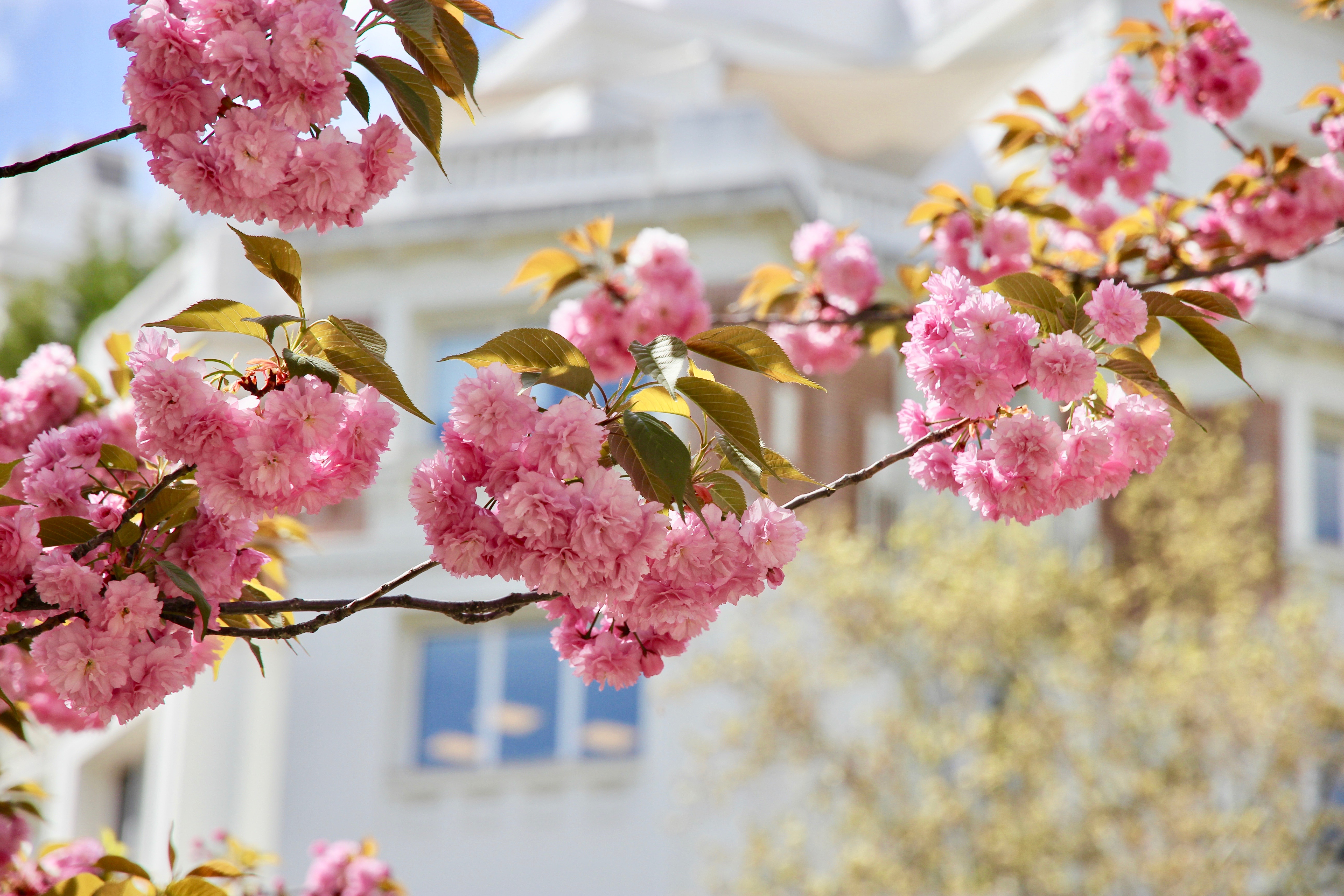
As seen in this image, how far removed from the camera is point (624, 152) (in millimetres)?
13539

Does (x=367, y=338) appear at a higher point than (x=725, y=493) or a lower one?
higher

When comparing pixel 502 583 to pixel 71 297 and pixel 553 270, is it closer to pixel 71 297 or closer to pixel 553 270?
pixel 553 270

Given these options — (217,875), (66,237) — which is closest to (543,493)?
(217,875)

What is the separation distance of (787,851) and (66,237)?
1785cm

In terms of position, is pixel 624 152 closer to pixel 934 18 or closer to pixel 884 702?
pixel 884 702

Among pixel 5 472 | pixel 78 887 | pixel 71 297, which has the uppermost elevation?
pixel 71 297

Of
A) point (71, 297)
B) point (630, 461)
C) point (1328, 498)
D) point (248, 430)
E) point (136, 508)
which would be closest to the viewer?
point (630, 461)

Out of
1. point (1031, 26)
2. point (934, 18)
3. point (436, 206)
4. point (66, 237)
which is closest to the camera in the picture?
point (436, 206)

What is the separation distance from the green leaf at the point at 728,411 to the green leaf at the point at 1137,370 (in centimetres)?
61

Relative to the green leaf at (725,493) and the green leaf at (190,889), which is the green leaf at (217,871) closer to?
the green leaf at (190,889)

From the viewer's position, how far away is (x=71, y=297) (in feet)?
70.5

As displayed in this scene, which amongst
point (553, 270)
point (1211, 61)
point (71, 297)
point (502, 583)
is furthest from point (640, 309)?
point (71, 297)

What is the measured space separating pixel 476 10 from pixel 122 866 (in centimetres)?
187

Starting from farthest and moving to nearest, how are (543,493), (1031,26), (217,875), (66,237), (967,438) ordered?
(66,237), (1031,26), (217,875), (967,438), (543,493)
